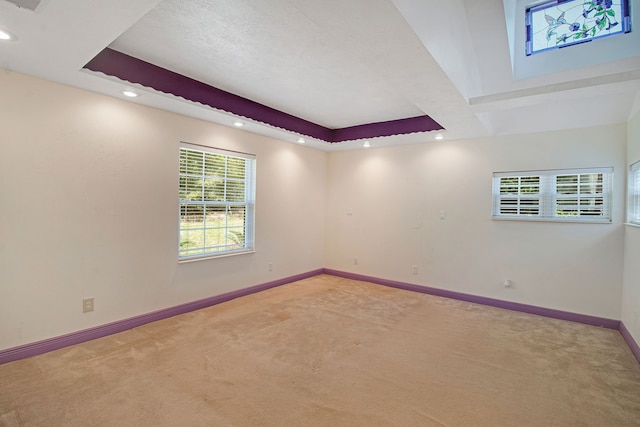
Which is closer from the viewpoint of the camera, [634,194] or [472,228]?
[634,194]

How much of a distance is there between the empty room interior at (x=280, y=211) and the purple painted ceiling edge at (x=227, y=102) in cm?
2

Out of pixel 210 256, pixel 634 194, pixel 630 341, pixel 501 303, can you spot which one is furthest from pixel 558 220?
pixel 210 256

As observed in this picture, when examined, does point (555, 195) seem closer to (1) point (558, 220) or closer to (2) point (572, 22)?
(1) point (558, 220)

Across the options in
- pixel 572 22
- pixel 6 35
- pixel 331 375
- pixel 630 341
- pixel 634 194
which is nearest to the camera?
pixel 6 35

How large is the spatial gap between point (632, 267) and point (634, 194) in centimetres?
74

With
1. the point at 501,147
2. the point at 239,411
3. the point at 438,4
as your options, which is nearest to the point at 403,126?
the point at 501,147

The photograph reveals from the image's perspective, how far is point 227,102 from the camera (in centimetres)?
364

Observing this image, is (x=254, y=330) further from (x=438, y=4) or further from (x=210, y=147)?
(x=438, y=4)

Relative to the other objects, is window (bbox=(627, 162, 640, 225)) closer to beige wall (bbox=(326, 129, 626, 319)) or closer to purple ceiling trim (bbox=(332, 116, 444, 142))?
beige wall (bbox=(326, 129, 626, 319))

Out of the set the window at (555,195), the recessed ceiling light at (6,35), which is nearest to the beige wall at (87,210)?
the recessed ceiling light at (6,35)

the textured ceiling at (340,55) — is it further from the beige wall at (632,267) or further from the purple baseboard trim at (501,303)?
the purple baseboard trim at (501,303)

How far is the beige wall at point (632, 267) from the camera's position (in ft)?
9.69

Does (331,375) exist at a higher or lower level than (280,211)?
lower

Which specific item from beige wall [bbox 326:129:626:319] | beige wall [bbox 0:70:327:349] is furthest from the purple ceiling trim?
beige wall [bbox 0:70:327:349]
